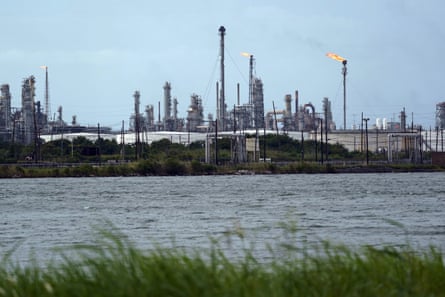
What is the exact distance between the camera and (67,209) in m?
36.2

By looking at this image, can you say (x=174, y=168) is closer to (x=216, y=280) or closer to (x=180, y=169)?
(x=180, y=169)

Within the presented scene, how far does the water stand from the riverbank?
26.0 metres

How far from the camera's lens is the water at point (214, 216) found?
21.5 meters

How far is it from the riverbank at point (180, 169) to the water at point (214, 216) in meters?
26.0

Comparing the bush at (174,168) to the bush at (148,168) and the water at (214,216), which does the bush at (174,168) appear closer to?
the bush at (148,168)

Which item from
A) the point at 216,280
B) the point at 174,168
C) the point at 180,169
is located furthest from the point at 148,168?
the point at 216,280

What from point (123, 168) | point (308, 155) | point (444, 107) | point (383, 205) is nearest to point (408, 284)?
point (383, 205)

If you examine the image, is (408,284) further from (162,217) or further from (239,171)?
(239,171)

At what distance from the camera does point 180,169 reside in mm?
79688

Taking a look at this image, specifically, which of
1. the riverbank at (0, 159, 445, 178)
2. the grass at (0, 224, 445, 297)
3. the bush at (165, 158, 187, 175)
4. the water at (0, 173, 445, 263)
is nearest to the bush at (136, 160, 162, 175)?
the riverbank at (0, 159, 445, 178)

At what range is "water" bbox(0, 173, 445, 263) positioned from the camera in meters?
21.5

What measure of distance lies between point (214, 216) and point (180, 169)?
1943 inches

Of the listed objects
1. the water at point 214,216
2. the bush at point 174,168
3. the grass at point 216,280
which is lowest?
the water at point 214,216

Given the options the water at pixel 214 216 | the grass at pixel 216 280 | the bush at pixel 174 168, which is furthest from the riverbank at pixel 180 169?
the grass at pixel 216 280
